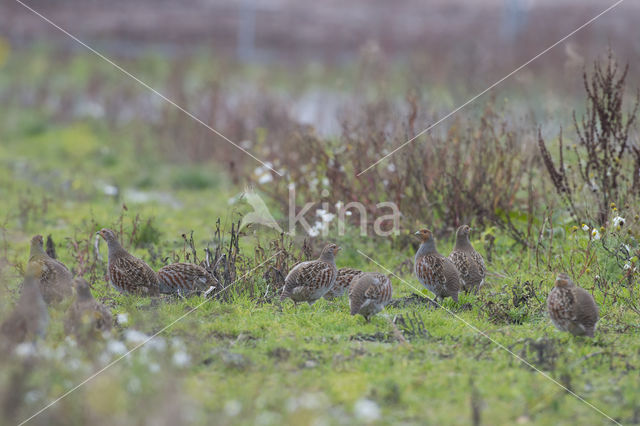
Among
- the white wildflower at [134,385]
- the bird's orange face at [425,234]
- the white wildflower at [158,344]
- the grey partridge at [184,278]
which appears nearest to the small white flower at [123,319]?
the white wildflower at [158,344]

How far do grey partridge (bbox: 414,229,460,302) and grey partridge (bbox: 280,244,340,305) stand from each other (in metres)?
0.82

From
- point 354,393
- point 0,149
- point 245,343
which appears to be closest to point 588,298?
point 354,393

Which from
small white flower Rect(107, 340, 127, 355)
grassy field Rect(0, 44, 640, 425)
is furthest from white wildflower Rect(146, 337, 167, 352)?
small white flower Rect(107, 340, 127, 355)

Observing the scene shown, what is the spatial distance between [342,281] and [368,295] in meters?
0.86

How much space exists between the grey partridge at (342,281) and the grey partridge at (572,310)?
6.16 feet

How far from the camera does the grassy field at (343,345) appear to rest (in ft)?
14.3

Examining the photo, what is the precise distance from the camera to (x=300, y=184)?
Answer: 9195 millimetres

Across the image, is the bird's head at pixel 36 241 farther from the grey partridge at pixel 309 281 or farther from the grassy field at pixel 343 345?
the grey partridge at pixel 309 281

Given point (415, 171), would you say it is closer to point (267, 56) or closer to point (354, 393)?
point (354, 393)

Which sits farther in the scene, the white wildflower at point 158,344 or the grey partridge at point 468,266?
the grey partridge at point 468,266

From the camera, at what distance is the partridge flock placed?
215 inches

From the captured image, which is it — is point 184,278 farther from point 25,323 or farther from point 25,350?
point 25,350

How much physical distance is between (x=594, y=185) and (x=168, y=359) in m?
5.01

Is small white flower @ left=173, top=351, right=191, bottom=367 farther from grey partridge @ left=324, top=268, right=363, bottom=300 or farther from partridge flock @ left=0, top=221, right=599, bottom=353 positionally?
grey partridge @ left=324, top=268, right=363, bottom=300
